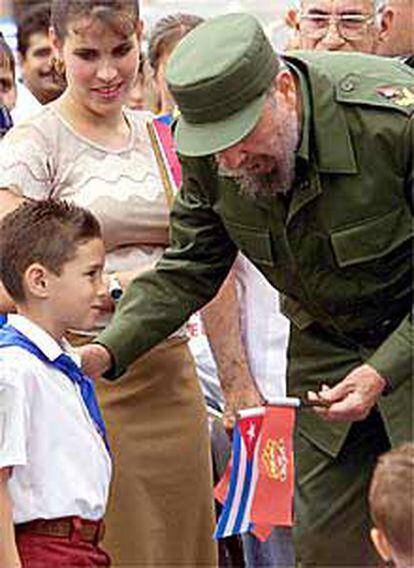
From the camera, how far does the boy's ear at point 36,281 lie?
4098 mm

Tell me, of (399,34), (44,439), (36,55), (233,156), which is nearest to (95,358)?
(44,439)

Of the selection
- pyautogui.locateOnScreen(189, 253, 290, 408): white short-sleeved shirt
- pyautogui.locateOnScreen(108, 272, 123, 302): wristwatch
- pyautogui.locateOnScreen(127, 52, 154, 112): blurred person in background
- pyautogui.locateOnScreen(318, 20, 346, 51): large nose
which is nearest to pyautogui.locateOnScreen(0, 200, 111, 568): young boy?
pyautogui.locateOnScreen(108, 272, 123, 302): wristwatch

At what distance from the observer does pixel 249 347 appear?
16.8ft

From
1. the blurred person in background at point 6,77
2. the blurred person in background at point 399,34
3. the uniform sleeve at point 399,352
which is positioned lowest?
the blurred person in background at point 6,77

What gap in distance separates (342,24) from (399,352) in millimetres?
1608

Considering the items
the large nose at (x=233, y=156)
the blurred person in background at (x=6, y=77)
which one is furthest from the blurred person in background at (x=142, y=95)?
the large nose at (x=233, y=156)

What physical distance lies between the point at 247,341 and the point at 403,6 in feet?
3.64

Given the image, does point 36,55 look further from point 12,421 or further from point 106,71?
point 12,421

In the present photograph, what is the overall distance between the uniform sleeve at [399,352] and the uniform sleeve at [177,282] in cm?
50

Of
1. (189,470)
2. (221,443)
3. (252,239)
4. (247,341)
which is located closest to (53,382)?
(252,239)

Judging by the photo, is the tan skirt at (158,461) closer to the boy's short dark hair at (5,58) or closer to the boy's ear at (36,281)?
the boy's ear at (36,281)

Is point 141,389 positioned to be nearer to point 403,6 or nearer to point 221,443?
point 221,443

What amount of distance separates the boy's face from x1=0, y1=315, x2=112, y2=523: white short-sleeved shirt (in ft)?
0.34

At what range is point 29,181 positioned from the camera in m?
4.50
